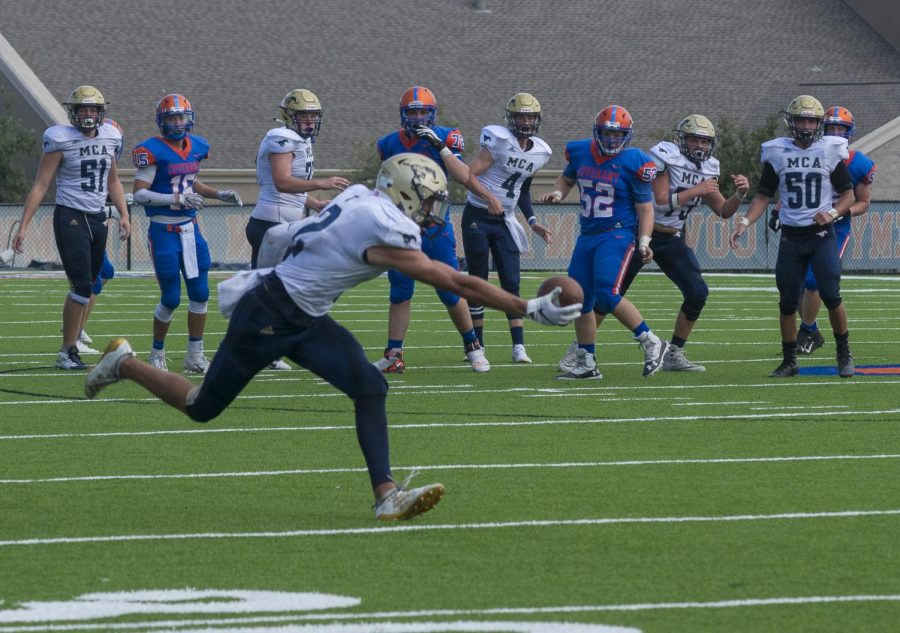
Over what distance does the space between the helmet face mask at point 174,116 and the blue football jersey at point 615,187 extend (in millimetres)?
2943

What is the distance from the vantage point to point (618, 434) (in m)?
9.52

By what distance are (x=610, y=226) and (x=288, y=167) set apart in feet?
7.72

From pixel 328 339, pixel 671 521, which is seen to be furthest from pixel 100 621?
pixel 671 521

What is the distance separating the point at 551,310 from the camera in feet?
21.1

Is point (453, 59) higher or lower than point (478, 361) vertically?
higher

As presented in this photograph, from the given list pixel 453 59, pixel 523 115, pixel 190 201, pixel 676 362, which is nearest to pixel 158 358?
pixel 190 201

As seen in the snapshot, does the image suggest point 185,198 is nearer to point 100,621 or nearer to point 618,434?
point 618,434

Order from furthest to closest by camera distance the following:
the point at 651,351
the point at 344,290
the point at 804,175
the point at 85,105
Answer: the point at 85,105, the point at 651,351, the point at 804,175, the point at 344,290

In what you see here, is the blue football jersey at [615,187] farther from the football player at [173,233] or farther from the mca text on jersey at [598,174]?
the football player at [173,233]

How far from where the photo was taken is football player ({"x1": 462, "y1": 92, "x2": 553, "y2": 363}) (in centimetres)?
1371

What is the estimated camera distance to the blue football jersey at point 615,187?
40.5 ft

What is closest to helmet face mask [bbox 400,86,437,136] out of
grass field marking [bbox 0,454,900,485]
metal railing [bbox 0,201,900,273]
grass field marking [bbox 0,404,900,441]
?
grass field marking [bbox 0,404,900,441]

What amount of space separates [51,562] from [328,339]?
1.45m

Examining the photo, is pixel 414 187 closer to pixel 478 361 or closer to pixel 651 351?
pixel 651 351
